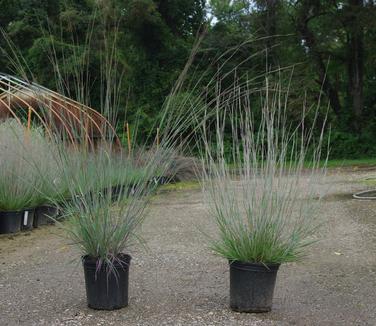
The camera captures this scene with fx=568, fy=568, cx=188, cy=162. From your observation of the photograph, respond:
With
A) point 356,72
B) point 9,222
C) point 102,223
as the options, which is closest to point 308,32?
point 356,72

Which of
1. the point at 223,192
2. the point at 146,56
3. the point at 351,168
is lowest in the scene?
the point at 351,168

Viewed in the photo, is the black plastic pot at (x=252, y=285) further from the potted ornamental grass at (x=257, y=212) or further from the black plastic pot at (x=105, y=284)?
the black plastic pot at (x=105, y=284)

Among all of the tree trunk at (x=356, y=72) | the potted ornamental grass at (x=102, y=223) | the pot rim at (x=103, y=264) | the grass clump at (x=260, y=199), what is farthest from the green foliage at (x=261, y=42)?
the pot rim at (x=103, y=264)

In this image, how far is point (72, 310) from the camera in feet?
12.0

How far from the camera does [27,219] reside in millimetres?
6949

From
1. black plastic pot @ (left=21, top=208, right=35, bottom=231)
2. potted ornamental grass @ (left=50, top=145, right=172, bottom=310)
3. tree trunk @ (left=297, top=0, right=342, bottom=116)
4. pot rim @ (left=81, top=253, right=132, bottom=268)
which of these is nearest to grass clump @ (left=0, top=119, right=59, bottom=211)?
black plastic pot @ (left=21, top=208, right=35, bottom=231)

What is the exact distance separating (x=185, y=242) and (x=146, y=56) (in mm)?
17275

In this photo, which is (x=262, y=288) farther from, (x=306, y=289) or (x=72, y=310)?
(x=72, y=310)

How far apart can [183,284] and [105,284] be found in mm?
892

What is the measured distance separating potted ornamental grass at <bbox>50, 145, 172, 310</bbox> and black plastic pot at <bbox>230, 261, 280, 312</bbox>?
2.31 ft

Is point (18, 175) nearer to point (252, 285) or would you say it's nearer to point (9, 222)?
point (9, 222)

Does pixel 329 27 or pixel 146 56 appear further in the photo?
pixel 146 56

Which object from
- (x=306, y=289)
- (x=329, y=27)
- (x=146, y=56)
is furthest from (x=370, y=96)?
(x=306, y=289)

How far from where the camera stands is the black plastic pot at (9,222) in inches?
264
